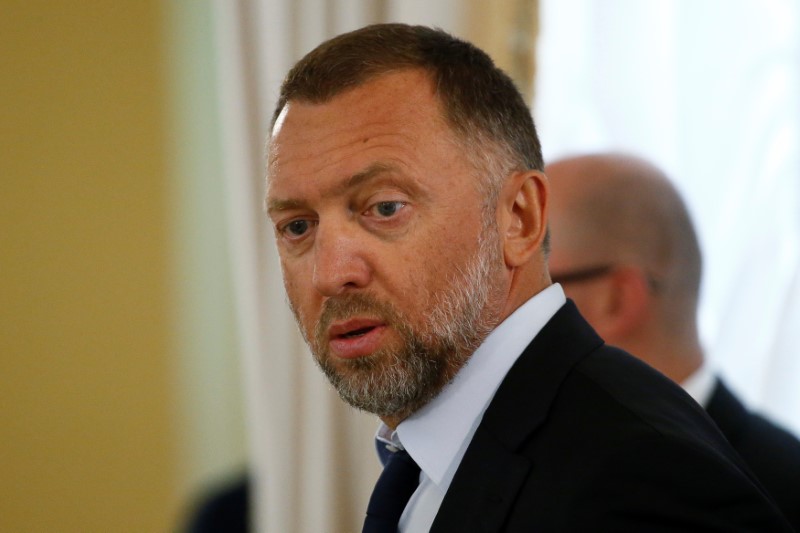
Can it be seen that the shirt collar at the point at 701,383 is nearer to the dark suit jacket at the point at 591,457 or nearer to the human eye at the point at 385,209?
the dark suit jacket at the point at 591,457

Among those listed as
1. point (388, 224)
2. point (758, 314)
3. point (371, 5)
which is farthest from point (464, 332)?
point (371, 5)

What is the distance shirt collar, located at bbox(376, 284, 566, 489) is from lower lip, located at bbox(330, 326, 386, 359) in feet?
0.32

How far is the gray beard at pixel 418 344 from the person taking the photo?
1.09m

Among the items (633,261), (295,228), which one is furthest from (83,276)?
(295,228)

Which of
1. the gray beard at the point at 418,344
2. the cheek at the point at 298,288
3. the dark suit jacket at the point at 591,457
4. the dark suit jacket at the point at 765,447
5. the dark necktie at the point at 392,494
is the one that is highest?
the cheek at the point at 298,288

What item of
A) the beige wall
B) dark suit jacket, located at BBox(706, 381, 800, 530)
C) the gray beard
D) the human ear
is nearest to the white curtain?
dark suit jacket, located at BBox(706, 381, 800, 530)

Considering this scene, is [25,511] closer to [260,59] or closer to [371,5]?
[260,59]

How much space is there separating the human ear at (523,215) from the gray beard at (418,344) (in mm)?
35

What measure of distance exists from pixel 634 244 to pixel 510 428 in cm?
94

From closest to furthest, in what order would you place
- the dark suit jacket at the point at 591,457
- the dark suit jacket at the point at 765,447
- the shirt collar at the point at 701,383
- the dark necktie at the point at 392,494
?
the dark suit jacket at the point at 591,457
the dark necktie at the point at 392,494
the dark suit jacket at the point at 765,447
the shirt collar at the point at 701,383

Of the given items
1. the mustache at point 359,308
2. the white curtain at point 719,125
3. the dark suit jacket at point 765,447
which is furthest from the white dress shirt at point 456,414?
the white curtain at point 719,125

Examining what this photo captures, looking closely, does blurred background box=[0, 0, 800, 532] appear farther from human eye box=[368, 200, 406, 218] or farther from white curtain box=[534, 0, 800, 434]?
human eye box=[368, 200, 406, 218]

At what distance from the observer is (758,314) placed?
1.93 m

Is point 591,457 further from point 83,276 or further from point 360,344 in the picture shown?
point 83,276
